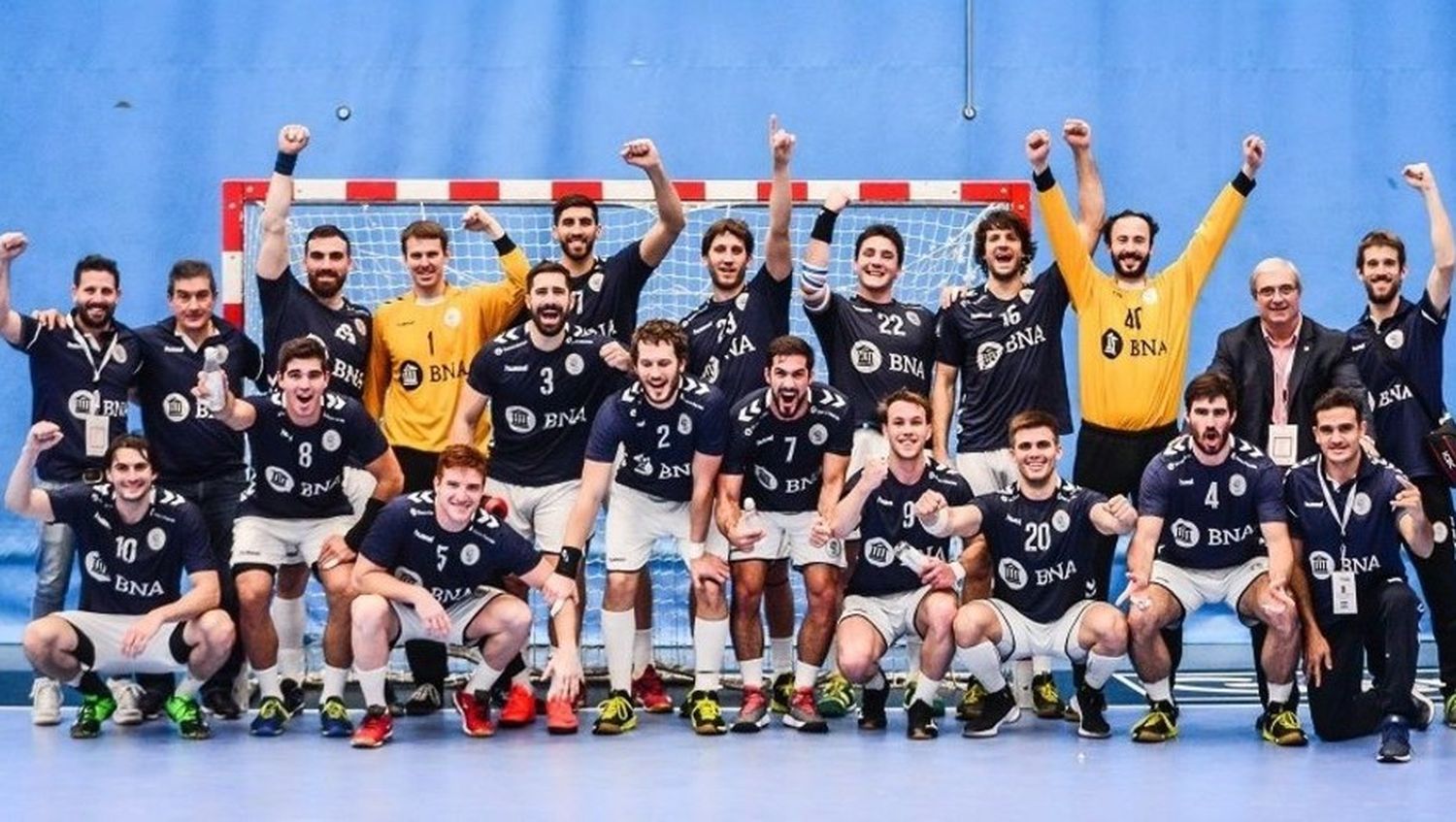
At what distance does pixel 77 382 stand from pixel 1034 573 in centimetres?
368

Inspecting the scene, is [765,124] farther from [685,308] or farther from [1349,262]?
[1349,262]

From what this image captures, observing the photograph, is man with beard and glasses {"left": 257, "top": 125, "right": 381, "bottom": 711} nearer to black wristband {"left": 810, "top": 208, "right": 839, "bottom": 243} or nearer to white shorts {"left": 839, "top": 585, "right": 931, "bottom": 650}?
black wristband {"left": 810, "top": 208, "right": 839, "bottom": 243}

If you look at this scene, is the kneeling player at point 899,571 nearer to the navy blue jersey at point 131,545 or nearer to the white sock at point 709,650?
the white sock at point 709,650

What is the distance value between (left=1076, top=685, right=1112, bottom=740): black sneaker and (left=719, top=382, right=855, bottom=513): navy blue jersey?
3.98ft

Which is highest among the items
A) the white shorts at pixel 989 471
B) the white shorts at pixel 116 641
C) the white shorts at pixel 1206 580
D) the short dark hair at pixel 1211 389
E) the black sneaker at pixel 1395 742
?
the short dark hair at pixel 1211 389

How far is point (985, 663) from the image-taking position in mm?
7816

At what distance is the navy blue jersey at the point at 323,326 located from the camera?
848 cm

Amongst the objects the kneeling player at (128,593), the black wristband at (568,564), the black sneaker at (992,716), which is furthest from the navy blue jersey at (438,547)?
the black sneaker at (992,716)

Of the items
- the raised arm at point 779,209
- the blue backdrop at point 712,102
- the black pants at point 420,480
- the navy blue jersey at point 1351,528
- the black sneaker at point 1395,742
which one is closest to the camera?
the black sneaker at point 1395,742

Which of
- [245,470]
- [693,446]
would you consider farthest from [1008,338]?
[245,470]

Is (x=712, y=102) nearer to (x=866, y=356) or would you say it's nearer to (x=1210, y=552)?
(x=866, y=356)

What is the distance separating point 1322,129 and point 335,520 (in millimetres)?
5520

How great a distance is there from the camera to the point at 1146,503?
25.5 ft

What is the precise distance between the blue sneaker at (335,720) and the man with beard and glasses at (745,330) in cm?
164
